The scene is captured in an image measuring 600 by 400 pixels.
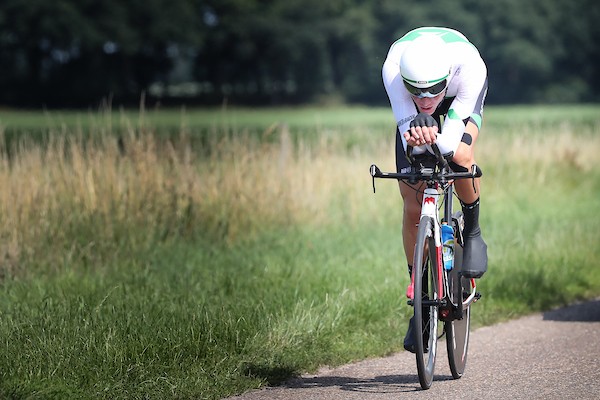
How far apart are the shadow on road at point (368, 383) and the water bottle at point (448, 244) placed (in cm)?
71

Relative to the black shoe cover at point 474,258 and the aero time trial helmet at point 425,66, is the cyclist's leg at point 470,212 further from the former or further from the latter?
the aero time trial helmet at point 425,66

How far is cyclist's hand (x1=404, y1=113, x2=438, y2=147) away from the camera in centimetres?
517

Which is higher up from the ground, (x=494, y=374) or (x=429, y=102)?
(x=429, y=102)

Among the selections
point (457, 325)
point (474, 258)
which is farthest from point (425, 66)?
point (457, 325)

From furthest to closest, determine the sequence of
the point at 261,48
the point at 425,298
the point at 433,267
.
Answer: the point at 261,48, the point at 425,298, the point at 433,267

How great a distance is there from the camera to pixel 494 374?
6.16 m

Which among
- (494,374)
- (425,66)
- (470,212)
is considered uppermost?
(425,66)

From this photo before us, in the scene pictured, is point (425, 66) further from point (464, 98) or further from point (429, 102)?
point (464, 98)

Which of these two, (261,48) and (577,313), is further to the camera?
(261,48)

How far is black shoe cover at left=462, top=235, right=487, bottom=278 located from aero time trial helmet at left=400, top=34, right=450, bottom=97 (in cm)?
100

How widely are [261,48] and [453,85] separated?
47.7 m

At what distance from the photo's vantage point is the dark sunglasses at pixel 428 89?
522cm

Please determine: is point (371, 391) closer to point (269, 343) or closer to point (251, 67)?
point (269, 343)

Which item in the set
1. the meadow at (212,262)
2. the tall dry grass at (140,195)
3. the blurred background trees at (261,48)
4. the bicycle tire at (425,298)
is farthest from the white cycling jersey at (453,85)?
the blurred background trees at (261,48)
